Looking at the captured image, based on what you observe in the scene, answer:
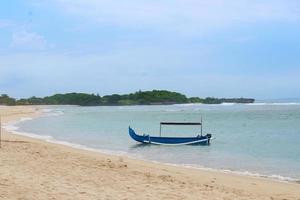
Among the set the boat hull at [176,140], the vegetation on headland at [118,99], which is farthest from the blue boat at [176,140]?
the vegetation on headland at [118,99]

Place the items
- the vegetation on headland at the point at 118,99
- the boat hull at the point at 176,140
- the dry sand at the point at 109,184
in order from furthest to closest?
the vegetation on headland at the point at 118,99 → the boat hull at the point at 176,140 → the dry sand at the point at 109,184

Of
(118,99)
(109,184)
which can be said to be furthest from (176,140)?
(118,99)

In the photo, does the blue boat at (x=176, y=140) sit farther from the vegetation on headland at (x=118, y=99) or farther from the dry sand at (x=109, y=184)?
the vegetation on headland at (x=118, y=99)

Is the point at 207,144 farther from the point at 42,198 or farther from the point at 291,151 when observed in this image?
the point at 42,198

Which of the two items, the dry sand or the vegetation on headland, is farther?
the vegetation on headland

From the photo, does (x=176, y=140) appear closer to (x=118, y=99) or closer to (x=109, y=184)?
(x=109, y=184)

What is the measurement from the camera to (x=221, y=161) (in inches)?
752

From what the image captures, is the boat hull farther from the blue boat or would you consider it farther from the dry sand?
the dry sand

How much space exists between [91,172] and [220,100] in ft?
616

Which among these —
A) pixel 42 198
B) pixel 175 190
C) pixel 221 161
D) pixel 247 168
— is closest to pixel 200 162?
pixel 221 161

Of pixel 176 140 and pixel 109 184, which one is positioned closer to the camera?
pixel 109 184

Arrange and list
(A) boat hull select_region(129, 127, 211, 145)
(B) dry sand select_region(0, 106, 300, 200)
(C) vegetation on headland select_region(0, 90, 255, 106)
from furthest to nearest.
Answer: (C) vegetation on headland select_region(0, 90, 255, 106) → (A) boat hull select_region(129, 127, 211, 145) → (B) dry sand select_region(0, 106, 300, 200)

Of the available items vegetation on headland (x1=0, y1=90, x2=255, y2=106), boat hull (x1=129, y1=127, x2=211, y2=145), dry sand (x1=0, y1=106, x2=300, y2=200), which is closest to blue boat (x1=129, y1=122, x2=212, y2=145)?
boat hull (x1=129, y1=127, x2=211, y2=145)

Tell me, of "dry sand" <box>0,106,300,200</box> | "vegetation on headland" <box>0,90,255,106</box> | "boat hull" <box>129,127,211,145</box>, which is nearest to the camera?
"dry sand" <box>0,106,300,200</box>
